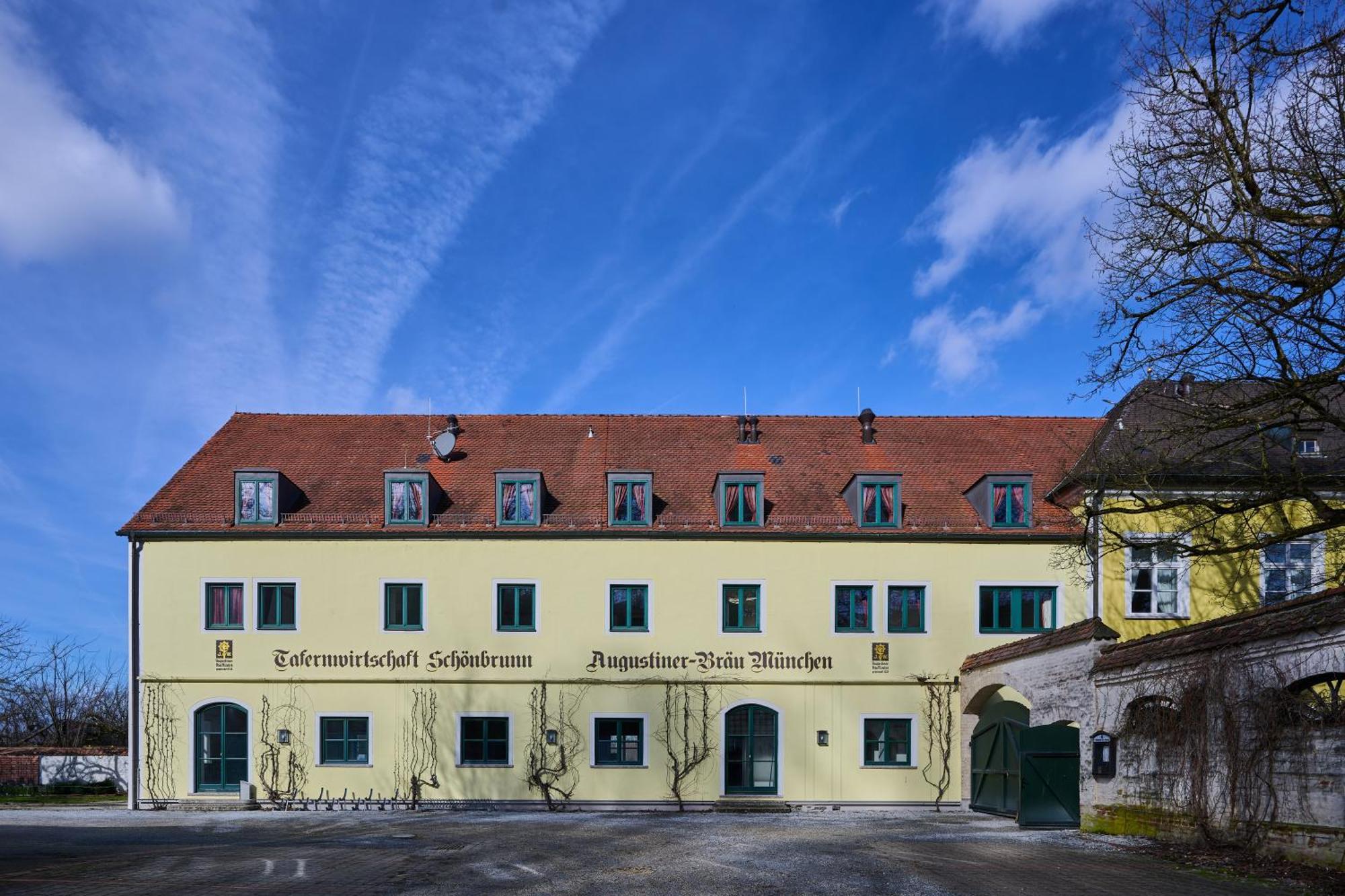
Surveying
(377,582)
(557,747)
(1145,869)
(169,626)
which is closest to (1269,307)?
(1145,869)

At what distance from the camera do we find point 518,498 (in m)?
24.7

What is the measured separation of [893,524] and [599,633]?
23.1 feet

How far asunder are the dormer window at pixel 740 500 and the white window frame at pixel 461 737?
6.52m

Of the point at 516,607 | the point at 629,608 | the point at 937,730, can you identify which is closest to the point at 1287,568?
the point at 937,730

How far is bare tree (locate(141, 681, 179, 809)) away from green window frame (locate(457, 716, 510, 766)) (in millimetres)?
6303

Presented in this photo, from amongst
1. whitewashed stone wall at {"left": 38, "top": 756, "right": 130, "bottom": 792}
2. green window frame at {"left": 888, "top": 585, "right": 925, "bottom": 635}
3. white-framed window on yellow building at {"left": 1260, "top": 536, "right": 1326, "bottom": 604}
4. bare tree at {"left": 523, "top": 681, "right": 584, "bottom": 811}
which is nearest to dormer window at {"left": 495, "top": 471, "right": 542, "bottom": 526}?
bare tree at {"left": 523, "top": 681, "right": 584, "bottom": 811}

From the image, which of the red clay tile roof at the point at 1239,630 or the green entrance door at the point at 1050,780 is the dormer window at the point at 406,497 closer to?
the green entrance door at the point at 1050,780

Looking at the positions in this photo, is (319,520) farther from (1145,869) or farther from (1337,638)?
(1337,638)

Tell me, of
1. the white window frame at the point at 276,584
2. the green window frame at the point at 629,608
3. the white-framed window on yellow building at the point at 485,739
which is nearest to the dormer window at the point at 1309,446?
the green window frame at the point at 629,608

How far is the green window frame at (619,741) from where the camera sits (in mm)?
24069

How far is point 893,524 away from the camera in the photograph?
24594 mm

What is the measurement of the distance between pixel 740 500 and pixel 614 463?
3640mm

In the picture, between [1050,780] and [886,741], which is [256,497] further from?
[1050,780]

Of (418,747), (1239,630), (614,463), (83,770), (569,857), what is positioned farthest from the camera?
(83,770)
